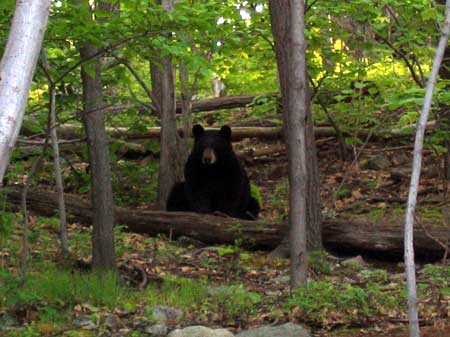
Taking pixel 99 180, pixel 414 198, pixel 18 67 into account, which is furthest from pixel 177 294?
pixel 18 67

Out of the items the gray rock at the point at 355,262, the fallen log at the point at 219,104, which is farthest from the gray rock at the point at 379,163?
the gray rock at the point at 355,262

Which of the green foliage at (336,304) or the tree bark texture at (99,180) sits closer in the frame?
the green foliage at (336,304)

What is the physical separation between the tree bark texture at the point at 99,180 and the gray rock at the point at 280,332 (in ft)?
7.14

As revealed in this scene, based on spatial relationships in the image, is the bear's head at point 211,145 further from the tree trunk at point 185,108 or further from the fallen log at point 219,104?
the fallen log at point 219,104

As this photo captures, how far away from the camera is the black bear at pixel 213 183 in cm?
1194

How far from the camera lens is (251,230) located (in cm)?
995

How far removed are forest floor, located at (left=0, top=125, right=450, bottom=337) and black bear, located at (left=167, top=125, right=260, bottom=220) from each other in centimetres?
168

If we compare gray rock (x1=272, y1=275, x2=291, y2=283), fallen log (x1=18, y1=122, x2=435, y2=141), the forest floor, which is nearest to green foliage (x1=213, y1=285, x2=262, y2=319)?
the forest floor

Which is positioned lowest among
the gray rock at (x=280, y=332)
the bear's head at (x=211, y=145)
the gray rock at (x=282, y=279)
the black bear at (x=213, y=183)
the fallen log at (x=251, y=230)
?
the gray rock at (x=280, y=332)

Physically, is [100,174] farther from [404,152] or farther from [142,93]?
[142,93]

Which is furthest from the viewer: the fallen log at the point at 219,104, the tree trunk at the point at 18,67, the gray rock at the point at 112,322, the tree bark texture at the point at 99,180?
the fallen log at the point at 219,104

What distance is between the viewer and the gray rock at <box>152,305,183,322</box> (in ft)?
22.4

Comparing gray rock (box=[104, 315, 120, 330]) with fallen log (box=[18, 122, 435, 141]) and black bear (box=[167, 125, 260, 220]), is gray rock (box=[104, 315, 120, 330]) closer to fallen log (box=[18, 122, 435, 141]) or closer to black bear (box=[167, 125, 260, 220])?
black bear (box=[167, 125, 260, 220])

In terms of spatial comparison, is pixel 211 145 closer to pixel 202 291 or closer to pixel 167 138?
pixel 167 138
